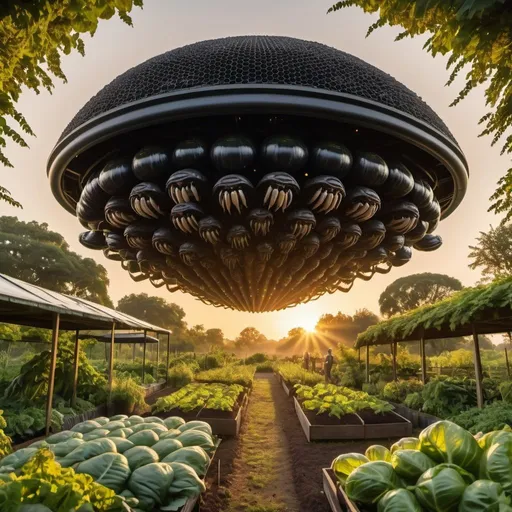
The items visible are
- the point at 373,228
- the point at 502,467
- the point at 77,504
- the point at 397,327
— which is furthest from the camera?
the point at 397,327

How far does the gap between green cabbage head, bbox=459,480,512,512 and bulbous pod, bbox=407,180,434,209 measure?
1.41 m

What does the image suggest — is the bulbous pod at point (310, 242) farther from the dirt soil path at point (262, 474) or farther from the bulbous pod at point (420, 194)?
the dirt soil path at point (262, 474)

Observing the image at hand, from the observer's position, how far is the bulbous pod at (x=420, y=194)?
2.00 meters

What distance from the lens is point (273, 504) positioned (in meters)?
4.34

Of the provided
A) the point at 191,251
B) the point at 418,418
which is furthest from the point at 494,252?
the point at 191,251

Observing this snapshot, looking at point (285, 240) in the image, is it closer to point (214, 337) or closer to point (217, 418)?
point (217, 418)

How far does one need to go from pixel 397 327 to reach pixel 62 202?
9.60 metres

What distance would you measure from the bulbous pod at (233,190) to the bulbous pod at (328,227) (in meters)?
0.44

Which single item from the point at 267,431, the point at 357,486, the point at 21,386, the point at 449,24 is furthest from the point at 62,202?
the point at 21,386

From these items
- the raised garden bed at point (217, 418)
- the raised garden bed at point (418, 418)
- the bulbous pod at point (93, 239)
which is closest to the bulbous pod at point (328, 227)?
the bulbous pod at point (93, 239)

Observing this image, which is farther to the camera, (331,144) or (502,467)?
(502,467)

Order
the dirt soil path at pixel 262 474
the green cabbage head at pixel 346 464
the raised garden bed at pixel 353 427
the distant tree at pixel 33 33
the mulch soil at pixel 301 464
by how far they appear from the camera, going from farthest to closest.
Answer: the raised garden bed at pixel 353 427 < the dirt soil path at pixel 262 474 < the mulch soil at pixel 301 464 < the green cabbage head at pixel 346 464 < the distant tree at pixel 33 33

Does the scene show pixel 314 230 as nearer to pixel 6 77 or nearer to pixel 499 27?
pixel 499 27

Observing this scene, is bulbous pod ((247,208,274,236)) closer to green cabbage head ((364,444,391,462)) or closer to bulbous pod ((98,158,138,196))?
bulbous pod ((98,158,138,196))
